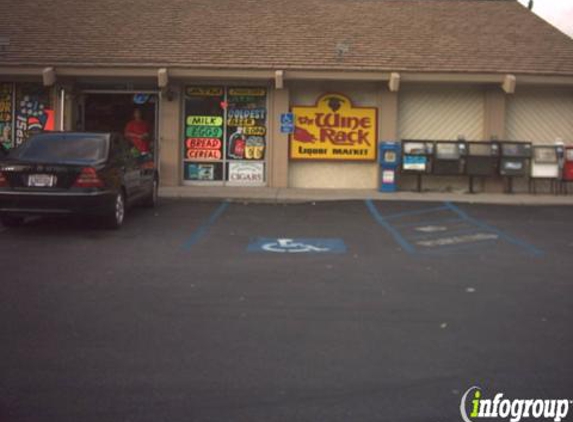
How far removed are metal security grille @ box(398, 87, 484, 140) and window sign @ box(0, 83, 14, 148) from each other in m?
10.3

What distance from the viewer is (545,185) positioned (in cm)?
2012

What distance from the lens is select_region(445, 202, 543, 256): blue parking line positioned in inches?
426

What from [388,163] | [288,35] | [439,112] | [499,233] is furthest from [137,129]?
[499,233]

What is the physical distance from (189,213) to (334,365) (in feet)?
31.8

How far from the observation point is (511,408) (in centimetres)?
456

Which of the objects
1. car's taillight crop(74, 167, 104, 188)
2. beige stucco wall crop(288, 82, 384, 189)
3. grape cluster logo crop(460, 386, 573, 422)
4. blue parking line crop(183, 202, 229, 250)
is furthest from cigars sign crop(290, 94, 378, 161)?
grape cluster logo crop(460, 386, 573, 422)

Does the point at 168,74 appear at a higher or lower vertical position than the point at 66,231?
higher

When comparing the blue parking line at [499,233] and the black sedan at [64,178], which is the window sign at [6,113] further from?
the blue parking line at [499,233]

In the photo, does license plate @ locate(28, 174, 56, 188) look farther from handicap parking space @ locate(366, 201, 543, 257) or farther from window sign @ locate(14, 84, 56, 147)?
window sign @ locate(14, 84, 56, 147)

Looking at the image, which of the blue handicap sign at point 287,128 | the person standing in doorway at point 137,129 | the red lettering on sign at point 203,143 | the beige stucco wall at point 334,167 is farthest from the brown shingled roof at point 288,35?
the red lettering on sign at point 203,143

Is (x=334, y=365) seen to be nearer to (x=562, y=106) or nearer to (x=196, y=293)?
(x=196, y=293)

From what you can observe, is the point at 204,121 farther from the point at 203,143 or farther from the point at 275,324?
the point at 275,324

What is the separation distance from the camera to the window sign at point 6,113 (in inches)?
798

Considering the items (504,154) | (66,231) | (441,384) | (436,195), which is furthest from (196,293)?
(504,154)
